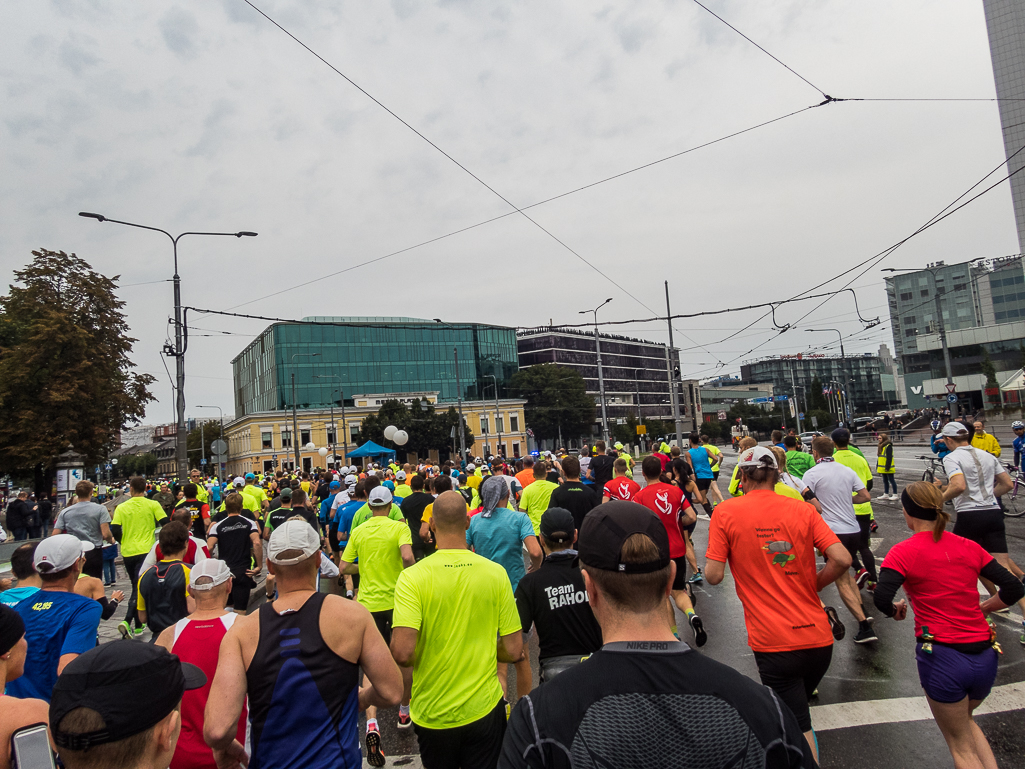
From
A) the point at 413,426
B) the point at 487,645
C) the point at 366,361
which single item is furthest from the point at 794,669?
the point at 366,361

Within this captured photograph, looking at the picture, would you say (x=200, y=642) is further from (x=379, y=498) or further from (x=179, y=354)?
(x=179, y=354)

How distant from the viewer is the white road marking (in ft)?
15.7

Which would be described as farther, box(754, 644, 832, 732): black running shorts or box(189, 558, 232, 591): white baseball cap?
box(754, 644, 832, 732): black running shorts

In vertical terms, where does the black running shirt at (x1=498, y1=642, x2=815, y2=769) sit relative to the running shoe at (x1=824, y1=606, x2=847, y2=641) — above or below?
above

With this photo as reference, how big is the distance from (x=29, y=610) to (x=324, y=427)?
86262mm

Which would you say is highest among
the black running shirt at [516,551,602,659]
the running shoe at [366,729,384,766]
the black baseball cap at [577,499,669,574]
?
the black baseball cap at [577,499,669,574]

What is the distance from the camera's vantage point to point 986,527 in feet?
21.1

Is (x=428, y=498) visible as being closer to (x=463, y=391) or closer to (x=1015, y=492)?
(x=1015, y=492)

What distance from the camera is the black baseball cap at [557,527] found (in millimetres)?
4219

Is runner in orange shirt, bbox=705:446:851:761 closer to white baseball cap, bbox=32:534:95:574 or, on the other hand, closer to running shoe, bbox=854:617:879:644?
running shoe, bbox=854:617:879:644

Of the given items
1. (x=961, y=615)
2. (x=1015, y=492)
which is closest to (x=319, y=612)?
(x=961, y=615)

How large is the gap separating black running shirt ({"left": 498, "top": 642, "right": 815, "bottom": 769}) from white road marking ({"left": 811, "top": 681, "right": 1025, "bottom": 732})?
3956 millimetres

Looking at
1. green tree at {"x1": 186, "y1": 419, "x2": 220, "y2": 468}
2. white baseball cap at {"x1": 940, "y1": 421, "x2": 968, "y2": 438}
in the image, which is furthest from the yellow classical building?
white baseball cap at {"x1": 940, "y1": 421, "x2": 968, "y2": 438}

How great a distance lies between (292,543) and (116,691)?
3.71 feet
